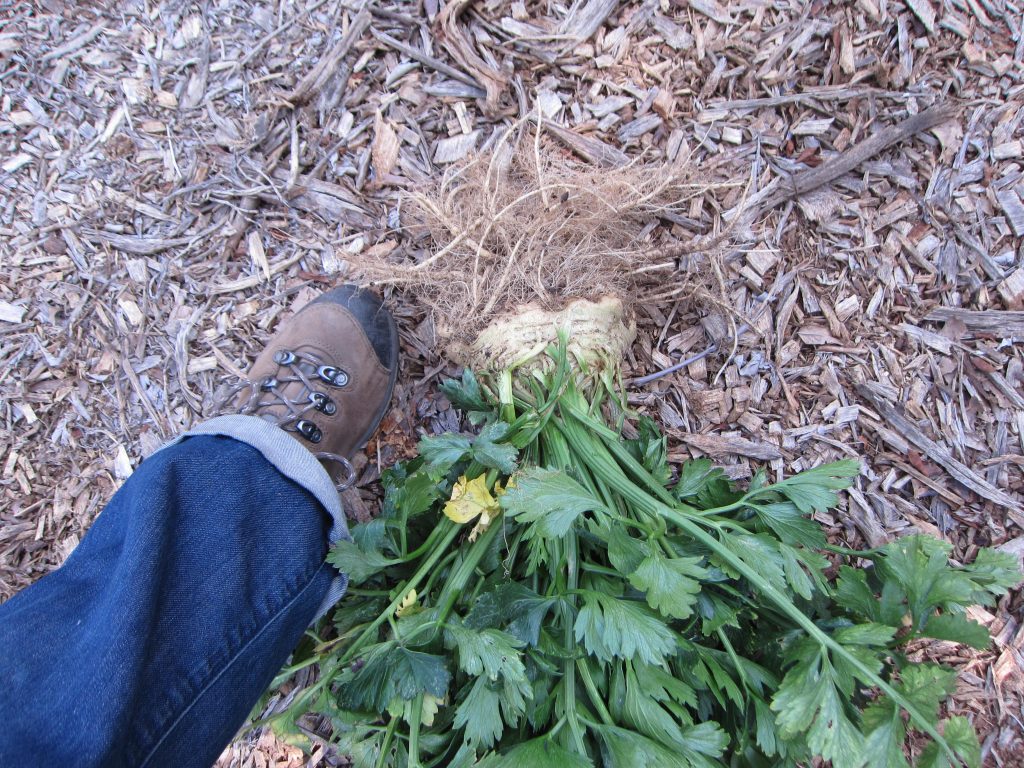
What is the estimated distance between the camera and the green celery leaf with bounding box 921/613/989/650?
1.03 meters

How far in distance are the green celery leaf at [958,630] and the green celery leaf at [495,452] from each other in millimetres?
835

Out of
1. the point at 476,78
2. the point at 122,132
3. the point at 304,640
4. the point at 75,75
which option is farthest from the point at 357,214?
the point at 304,640

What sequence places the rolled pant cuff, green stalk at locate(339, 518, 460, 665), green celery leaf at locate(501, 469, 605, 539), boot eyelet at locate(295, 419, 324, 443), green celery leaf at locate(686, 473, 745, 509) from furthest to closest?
boot eyelet at locate(295, 419, 324, 443) < the rolled pant cuff < green celery leaf at locate(686, 473, 745, 509) < green stalk at locate(339, 518, 460, 665) < green celery leaf at locate(501, 469, 605, 539)

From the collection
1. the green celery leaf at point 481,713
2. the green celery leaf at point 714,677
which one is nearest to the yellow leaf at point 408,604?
the green celery leaf at point 481,713

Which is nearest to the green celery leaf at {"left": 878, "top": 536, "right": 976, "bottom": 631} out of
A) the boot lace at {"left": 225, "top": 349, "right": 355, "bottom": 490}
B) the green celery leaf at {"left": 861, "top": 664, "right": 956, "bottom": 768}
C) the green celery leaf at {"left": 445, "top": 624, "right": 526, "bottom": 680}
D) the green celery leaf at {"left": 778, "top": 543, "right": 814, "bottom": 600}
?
the green celery leaf at {"left": 861, "top": 664, "right": 956, "bottom": 768}

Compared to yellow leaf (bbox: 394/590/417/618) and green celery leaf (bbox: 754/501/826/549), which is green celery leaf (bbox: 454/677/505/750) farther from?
green celery leaf (bbox: 754/501/826/549)

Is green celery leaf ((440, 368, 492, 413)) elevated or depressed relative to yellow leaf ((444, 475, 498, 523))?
elevated

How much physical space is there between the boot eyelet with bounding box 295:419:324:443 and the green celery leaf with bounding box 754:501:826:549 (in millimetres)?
1162

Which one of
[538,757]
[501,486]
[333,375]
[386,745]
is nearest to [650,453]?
[501,486]

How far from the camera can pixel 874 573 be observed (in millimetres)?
1257

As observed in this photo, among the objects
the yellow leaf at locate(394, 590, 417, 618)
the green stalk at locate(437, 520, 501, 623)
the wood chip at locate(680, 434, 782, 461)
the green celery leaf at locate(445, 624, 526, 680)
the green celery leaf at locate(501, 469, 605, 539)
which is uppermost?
the green celery leaf at locate(501, 469, 605, 539)

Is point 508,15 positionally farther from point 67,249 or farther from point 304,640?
point 304,640

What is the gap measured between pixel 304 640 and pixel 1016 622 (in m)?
1.95

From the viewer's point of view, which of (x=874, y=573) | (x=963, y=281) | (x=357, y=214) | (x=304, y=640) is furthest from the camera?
(x=357, y=214)
